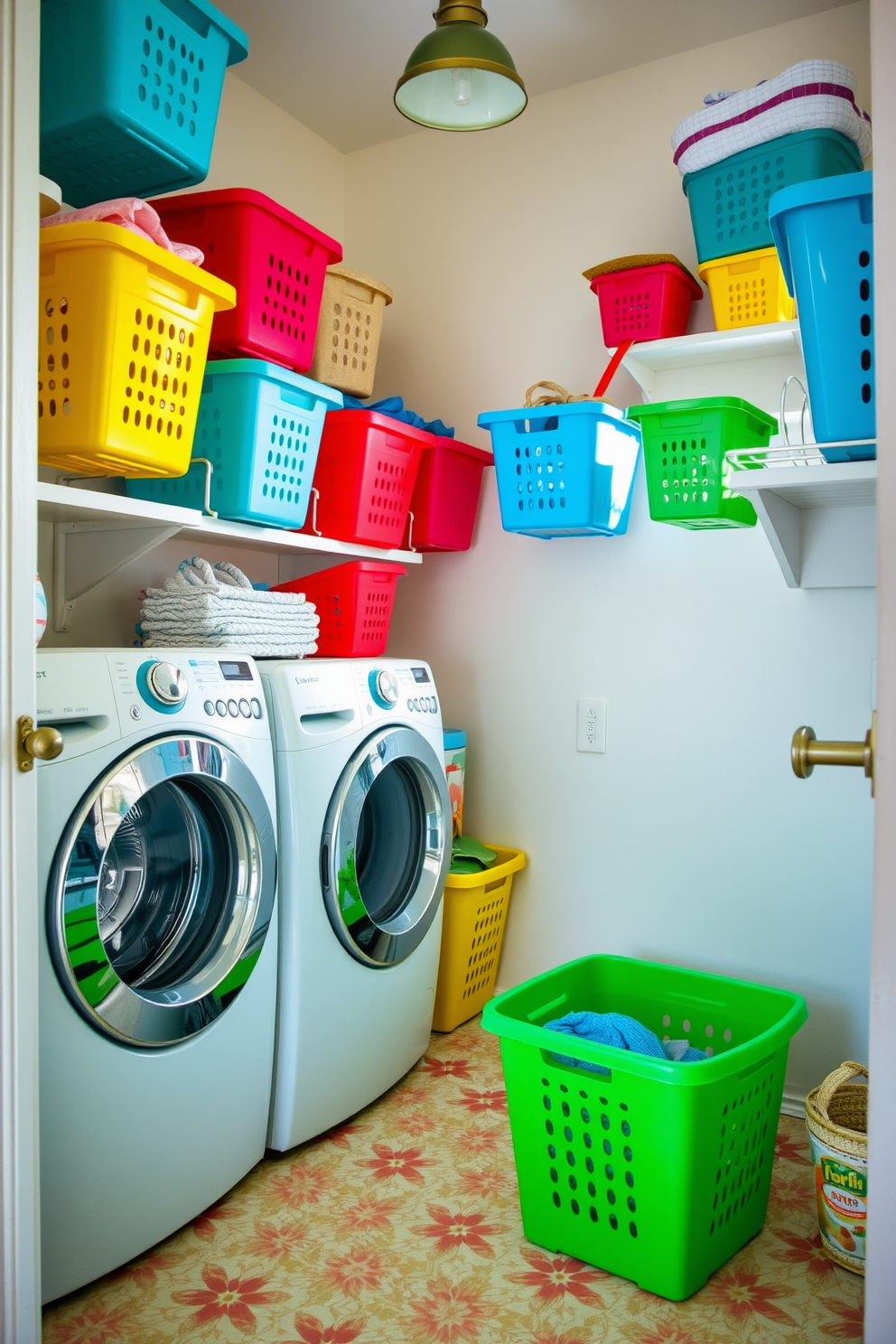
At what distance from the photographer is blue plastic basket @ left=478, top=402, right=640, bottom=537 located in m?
2.22

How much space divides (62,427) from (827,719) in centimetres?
171

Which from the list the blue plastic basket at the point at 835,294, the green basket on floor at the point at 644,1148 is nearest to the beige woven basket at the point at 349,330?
the blue plastic basket at the point at 835,294

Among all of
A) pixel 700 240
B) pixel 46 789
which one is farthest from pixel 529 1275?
pixel 700 240

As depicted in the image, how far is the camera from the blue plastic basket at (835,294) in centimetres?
128

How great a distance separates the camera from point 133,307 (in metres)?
1.59

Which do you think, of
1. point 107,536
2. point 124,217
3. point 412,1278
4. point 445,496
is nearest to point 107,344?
point 124,217

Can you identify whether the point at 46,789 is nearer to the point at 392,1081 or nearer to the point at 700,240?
the point at 392,1081

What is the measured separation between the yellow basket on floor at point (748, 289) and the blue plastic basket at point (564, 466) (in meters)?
0.32

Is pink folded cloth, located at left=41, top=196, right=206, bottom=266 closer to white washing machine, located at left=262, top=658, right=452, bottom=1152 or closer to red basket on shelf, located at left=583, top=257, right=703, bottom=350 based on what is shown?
white washing machine, located at left=262, top=658, right=452, bottom=1152

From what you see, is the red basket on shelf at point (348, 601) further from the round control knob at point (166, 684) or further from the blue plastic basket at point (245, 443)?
the round control knob at point (166, 684)

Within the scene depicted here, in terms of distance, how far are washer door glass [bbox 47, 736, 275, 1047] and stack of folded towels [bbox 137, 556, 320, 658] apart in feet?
1.11

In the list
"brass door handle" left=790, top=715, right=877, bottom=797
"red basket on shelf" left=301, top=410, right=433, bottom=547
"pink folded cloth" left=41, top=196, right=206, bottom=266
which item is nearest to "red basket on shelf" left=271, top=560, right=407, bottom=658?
"red basket on shelf" left=301, top=410, right=433, bottom=547

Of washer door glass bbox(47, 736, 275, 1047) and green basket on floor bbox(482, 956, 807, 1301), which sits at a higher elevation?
washer door glass bbox(47, 736, 275, 1047)

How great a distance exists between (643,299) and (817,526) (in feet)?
2.23
